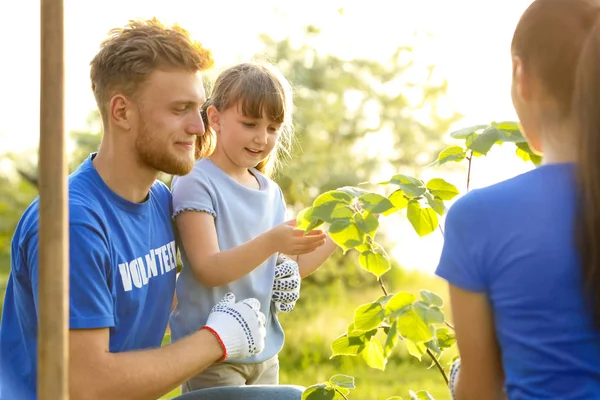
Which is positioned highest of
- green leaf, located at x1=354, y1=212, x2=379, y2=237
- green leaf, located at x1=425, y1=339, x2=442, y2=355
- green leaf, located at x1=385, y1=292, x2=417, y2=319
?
green leaf, located at x1=354, y1=212, x2=379, y2=237

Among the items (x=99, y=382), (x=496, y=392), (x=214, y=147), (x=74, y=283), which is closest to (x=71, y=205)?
(x=74, y=283)

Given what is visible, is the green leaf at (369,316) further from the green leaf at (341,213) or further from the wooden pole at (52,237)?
the wooden pole at (52,237)

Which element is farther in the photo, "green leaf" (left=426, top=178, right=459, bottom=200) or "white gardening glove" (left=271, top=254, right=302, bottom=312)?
"white gardening glove" (left=271, top=254, right=302, bottom=312)

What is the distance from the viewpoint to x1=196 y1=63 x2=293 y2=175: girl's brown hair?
6.56 ft

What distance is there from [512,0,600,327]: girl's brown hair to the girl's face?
87cm

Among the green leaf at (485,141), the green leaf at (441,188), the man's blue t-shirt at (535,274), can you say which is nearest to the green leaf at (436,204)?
the green leaf at (441,188)

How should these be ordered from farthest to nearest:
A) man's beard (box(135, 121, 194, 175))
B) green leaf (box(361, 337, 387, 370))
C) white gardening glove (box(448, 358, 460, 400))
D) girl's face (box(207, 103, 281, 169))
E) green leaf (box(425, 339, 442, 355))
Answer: girl's face (box(207, 103, 281, 169)) < man's beard (box(135, 121, 194, 175)) < green leaf (box(361, 337, 387, 370)) < green leaf (box(425, 339, 442, 355)) < white gardening glove (box(448, 358, 460, 400))

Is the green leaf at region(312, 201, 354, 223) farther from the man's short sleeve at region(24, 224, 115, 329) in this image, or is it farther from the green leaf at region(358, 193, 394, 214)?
the man's short sleeve at region(24, 224, 115, 329)

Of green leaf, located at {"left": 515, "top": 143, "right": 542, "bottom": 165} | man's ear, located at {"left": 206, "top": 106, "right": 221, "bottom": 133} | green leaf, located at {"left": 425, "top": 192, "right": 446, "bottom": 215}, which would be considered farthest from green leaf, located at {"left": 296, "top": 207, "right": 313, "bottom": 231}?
man's ear, located at {"left": 206, "top": 106, "right": 221, "bottom": 133}

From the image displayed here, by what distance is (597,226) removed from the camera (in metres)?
1.12

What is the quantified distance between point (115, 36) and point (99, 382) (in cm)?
78

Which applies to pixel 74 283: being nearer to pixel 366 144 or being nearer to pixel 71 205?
pixel 71 205

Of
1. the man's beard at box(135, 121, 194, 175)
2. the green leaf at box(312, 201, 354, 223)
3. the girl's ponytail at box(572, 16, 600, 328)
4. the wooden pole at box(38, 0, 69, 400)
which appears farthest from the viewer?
the man's beard at box(135, 121, 194, 175)

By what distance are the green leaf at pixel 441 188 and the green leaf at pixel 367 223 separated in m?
0.16
